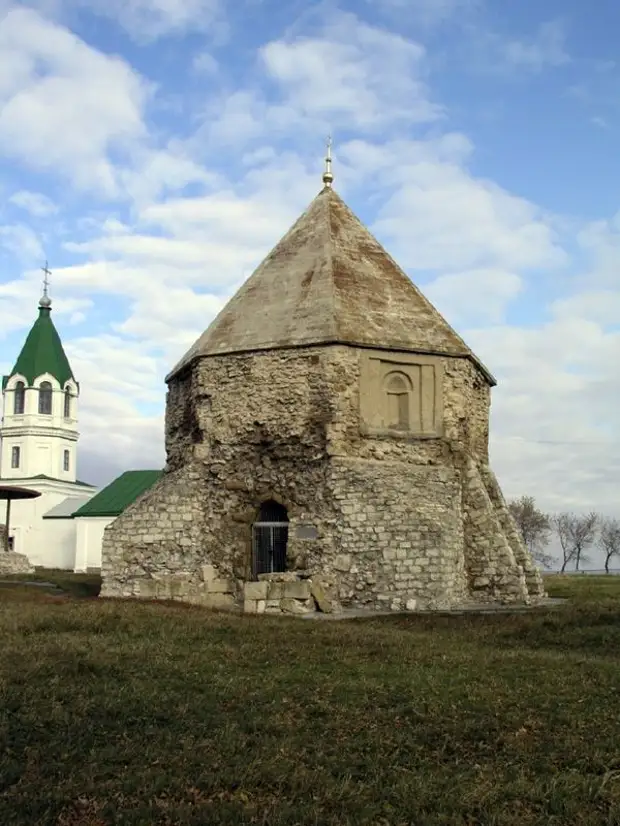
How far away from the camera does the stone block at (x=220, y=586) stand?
18.7 meters

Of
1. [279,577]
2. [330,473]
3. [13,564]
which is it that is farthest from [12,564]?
[330,473]

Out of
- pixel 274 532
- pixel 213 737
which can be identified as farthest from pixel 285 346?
pixel 213 737

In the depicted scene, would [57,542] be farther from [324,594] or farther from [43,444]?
[324,594]

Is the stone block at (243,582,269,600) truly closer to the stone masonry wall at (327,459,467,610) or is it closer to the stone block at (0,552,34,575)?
the stone masonry wall at (327,459,467,610)

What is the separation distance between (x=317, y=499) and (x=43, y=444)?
4577 cm

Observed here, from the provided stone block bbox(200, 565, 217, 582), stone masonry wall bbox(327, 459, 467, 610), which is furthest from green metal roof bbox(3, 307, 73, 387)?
stone masonry wall bbox(327, 459, 467, 610)

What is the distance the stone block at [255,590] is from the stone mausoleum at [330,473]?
3.05ft

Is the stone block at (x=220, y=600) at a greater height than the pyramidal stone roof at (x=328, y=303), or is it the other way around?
the pyramidal stone roof at (x=328, y=303)

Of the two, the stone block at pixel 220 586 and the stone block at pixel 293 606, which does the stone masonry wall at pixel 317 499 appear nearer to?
the stone block at pixel 220 586

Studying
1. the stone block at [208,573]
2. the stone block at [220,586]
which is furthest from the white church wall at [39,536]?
the stone block at [220,586]

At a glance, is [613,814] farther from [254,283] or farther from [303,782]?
[254,283]

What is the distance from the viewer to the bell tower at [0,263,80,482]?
194 ft

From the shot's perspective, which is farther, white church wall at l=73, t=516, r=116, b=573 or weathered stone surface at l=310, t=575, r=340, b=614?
white church wall at l=73, t=516, r=116, b=573

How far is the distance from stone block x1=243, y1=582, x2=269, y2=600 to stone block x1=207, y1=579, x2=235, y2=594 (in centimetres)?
283
